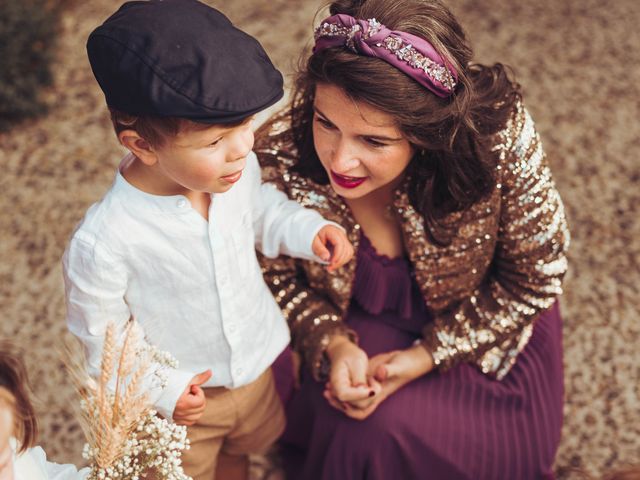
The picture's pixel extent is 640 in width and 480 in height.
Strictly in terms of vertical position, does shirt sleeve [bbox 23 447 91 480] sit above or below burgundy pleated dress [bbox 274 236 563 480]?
above

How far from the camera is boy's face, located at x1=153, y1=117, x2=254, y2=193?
4.94ft

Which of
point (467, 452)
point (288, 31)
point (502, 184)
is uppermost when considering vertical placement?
point (502, 184)

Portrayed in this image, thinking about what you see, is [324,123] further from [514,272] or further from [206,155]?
Result: [514,272]

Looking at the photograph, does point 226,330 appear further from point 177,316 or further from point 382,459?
point 382,459

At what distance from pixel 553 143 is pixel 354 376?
2180 mm

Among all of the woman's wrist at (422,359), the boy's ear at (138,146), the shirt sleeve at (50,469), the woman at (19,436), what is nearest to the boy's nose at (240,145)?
the boy's ear at (138,146)

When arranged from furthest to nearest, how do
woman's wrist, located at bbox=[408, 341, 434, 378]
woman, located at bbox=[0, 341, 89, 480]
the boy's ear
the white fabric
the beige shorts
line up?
woman's wrist, located at bbox=[408, 341, 434, 378], the beige shorts, the boy's ear, the white fabric, woman, located at bbox=[0, 341, 89, 480]

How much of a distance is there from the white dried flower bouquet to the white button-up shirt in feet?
1.12

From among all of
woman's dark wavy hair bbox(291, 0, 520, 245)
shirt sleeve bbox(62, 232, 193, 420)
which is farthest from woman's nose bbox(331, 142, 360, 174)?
shirt sleeve bbox(62, 232, 193, 420)

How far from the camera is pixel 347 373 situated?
85.8 inches

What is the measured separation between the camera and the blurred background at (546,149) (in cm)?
291

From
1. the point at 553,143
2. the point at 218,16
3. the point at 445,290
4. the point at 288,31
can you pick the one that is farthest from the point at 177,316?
the point at 288,31

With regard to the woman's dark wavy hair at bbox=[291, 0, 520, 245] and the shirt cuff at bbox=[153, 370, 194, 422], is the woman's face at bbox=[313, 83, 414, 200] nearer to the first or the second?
the woman's dark wavy hair at bbox=[291, 0, 520, 245]

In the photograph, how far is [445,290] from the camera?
89.0 inches
